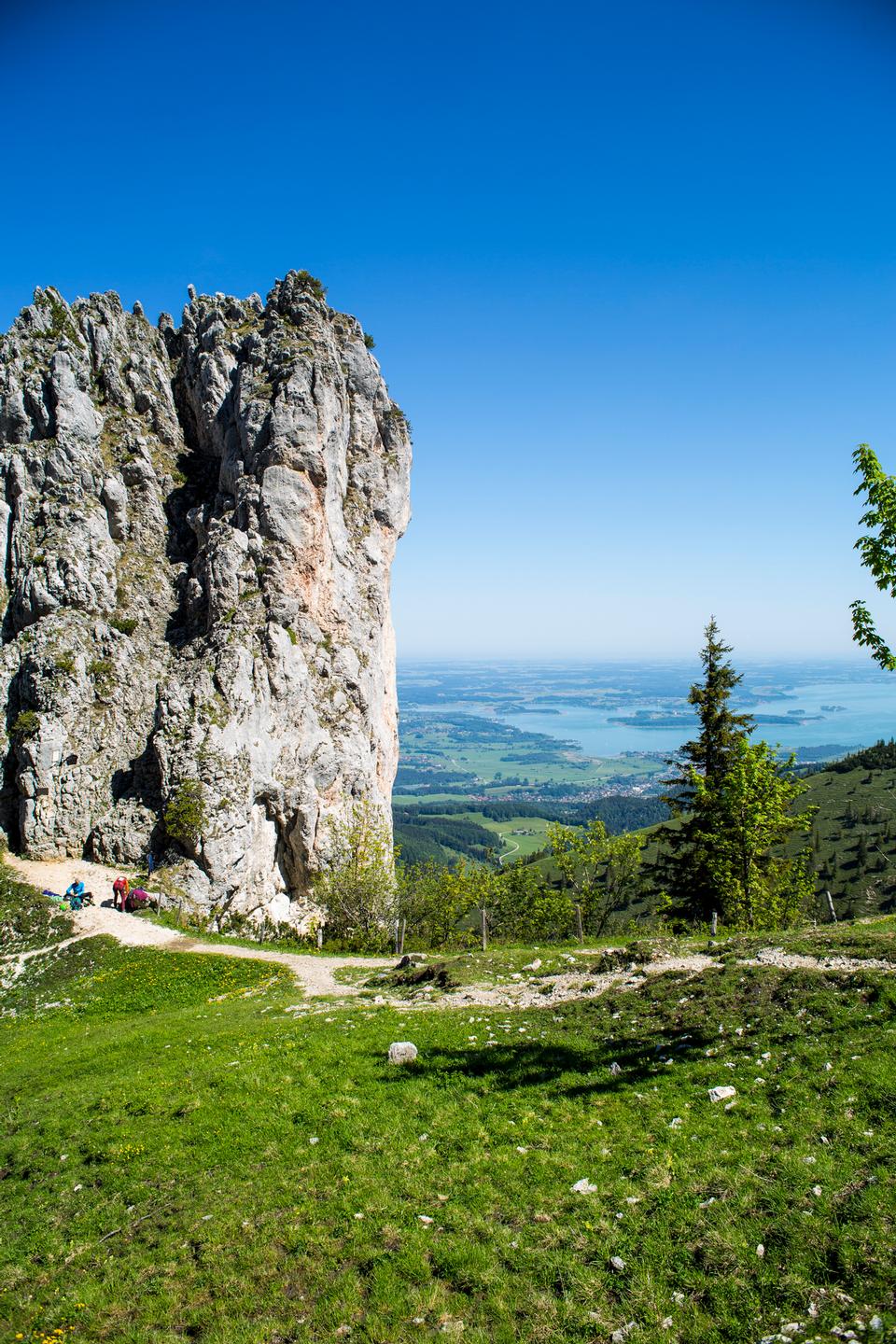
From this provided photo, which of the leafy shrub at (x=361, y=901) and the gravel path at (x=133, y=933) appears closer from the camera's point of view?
the gravel path at (x=133, y=933)

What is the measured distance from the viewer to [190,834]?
44062 millimetres

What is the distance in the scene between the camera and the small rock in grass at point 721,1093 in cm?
1078

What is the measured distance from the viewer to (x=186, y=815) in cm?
4347

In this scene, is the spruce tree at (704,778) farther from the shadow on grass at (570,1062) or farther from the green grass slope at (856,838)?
the green grass slope at (856,838)

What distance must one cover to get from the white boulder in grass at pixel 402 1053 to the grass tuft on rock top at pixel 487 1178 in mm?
315

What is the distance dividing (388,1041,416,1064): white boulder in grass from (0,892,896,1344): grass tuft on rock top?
0.32 meters

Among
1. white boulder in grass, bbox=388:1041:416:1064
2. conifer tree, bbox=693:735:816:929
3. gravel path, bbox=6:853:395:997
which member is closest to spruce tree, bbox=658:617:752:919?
conifer tree, bbox=693:735:816:929

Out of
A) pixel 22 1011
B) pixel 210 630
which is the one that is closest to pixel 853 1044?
pixel 22 1011

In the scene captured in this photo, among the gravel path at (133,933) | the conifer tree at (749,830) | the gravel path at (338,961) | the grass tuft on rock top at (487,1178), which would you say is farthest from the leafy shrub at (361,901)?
the grass tuft on rock top at (487,1178)

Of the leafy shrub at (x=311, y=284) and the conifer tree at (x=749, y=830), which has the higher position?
the leafy shrub at (x=311, y=284)

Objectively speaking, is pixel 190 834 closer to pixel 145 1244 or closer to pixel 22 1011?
pixel 22 1011

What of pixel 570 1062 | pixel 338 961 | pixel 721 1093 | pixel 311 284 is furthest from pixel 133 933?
pixel 311 284

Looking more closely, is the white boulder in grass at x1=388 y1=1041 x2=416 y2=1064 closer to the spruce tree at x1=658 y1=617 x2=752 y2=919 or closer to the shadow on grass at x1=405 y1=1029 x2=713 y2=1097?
the shadow on grass at x1=405 y1=1029 x2=713 y2=1097

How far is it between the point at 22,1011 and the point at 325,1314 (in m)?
23.3
